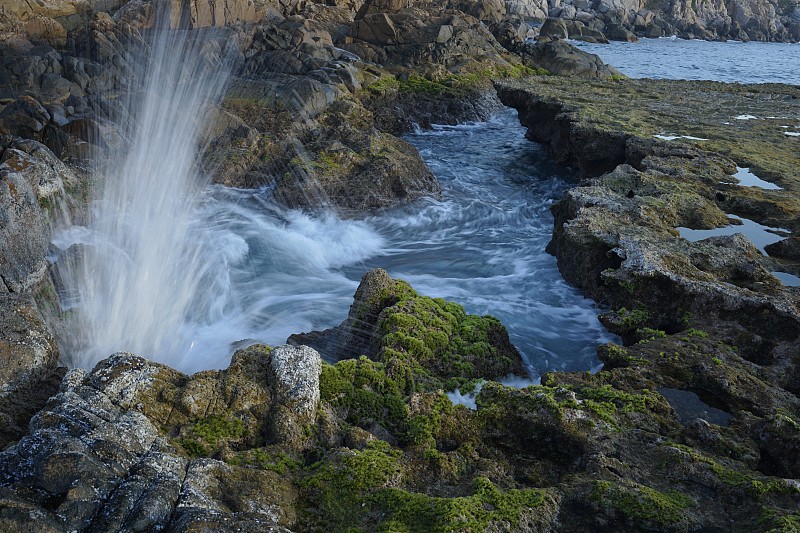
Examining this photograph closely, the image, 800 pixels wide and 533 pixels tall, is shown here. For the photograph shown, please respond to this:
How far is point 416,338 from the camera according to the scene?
8.23m

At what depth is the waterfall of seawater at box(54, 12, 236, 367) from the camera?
9.96 meters

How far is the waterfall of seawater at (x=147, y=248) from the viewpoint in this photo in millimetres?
9961

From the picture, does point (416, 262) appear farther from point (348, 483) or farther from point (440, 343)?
point (348, 483)

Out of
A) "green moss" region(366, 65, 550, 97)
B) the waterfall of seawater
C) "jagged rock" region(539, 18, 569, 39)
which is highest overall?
"jagged rock" region(539, 18, 569, 39)

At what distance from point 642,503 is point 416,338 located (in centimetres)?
370

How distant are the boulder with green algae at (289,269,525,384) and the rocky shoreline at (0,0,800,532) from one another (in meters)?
0.04

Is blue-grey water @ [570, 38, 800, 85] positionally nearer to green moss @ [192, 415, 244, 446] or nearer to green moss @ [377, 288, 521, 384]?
green moss @ [377, 288, 521, 384]

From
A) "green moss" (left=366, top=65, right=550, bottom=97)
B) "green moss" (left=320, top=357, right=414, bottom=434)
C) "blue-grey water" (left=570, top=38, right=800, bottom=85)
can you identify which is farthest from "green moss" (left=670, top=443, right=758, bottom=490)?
"blue-grey water" (left=570, top=38, right=800, bottom=85)

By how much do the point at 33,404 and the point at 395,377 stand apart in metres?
3.77

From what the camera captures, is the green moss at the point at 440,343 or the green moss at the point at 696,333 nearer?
the green moss at the point at 440,343

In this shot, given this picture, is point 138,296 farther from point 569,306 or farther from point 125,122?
point 125,122

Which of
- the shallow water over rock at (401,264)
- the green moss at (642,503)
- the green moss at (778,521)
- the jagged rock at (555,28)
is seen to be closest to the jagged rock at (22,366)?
the shallow water over rock at (401,264)

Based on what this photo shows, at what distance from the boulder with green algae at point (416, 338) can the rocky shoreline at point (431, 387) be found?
0.12 ft

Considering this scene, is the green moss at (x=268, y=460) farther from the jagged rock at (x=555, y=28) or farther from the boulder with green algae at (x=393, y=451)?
the jagged rock at (x=555, y=28)
